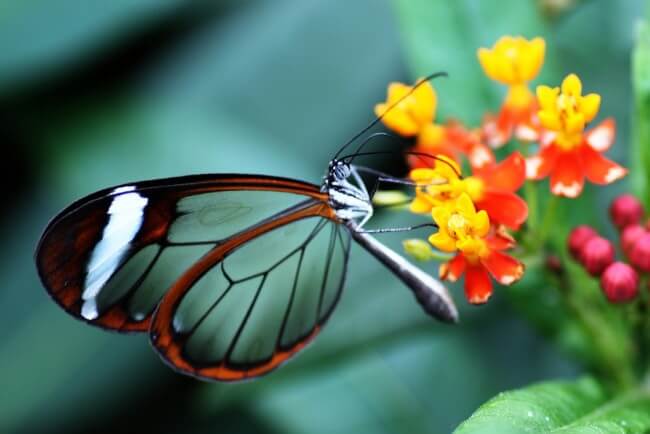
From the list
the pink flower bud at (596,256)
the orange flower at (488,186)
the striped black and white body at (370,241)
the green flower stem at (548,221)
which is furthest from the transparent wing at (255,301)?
the pink flower bud at (596,256)

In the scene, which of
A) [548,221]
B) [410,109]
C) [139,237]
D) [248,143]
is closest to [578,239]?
[548,221]

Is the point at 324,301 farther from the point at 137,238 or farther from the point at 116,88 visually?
the point at 116,88

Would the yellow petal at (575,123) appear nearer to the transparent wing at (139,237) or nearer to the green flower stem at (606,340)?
the green flower stem at (606,340)

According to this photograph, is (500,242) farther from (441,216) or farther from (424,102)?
(424,102)

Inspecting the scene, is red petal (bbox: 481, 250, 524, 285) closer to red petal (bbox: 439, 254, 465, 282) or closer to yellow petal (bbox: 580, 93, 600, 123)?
red petal (bbox: 439, 254, 465, 282)

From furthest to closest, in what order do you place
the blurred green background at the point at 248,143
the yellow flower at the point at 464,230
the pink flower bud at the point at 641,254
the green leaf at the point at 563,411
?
the blurred green background at the point at 248,143, the pink flower bud at the point at 641,254, the yellow flower at the point at 464,230, the green leaf at the point at 563,411

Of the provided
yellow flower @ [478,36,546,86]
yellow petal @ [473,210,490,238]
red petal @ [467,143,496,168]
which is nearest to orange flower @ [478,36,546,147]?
yellow flower @ [478,36,546,86]
